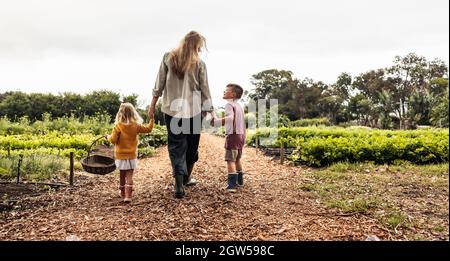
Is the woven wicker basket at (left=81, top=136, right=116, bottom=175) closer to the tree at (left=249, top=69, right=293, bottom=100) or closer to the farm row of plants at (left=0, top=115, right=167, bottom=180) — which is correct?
the farm row of plants at (left=0, top=115, right=167, bottom=180)

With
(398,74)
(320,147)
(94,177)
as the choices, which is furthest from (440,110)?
(94,177)

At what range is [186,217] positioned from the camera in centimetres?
340

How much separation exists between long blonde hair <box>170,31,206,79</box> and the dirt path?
1455 millimetres

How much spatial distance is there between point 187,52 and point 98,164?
206 centimetres

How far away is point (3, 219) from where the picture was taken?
353 centimetres

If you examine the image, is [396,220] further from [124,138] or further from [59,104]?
[59,104]

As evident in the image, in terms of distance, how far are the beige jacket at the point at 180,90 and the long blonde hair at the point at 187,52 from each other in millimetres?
83

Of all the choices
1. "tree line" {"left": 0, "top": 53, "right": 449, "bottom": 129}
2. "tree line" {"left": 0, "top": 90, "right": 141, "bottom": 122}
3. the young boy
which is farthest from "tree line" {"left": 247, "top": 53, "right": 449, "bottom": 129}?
the young boy

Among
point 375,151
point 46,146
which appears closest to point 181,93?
point 375,151

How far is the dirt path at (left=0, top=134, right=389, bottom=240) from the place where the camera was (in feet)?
9.83

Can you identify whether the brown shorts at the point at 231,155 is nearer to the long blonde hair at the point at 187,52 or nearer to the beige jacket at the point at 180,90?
the beige jacket at the point at 180,90

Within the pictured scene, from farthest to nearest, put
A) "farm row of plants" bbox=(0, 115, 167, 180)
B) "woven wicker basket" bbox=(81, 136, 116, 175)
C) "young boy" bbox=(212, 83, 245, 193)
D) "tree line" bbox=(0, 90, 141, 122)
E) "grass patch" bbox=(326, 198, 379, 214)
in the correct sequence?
"tree line" bbox=(0, 90, 141, 122) < "farm row of plants" bbox=(0, 115, 167, 180) < "young boy" bbox=(212, 83, 245, 193) < "woven wicker basket" bbox=(81, 136, 116, 175) < "grass patch" bbox=(326, 198, 379, 214)
